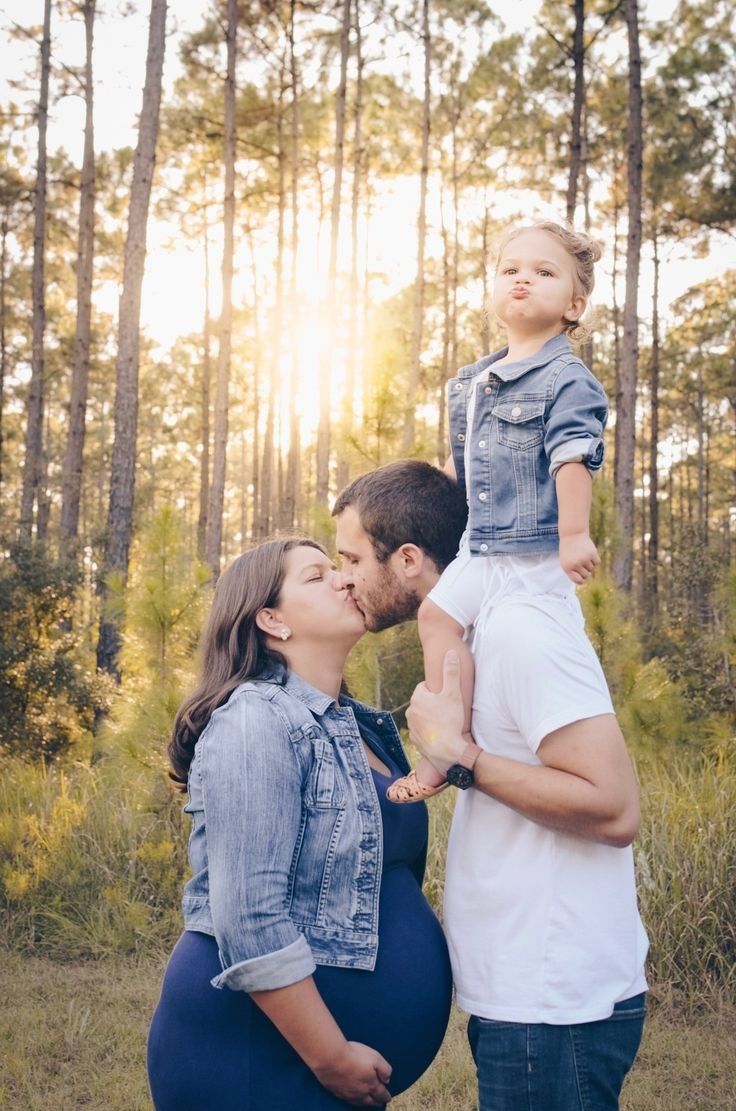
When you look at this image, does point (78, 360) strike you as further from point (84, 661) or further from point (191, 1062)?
point (191, 1062)

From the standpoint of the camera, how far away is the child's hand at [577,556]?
192cm

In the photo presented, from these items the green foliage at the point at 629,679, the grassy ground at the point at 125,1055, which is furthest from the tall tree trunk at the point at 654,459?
the grassy ground at the point at 125,1055

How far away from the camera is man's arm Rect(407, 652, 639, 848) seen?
65.8 inches

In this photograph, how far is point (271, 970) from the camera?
167 centimetres

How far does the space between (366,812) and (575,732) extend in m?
0.45

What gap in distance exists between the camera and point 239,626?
84.0 inches

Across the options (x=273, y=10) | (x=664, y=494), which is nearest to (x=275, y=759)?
(x=273, y=10)

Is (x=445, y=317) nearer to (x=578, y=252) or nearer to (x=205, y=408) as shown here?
(x=205, y=408)

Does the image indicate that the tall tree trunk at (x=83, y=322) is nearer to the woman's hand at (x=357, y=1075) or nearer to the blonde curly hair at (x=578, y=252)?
the blonde curly hair at (x=578, y=252)

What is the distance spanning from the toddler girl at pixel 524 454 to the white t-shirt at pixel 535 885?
0.11 m

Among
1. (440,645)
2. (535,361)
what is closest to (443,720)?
(440,645)

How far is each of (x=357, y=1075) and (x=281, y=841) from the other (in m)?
0.43

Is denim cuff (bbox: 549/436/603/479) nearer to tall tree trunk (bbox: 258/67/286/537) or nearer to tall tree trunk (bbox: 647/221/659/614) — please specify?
tall tree trunk (bbox: 647/221/659/614)

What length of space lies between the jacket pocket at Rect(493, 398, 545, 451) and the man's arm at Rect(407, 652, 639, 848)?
0.70 metres
